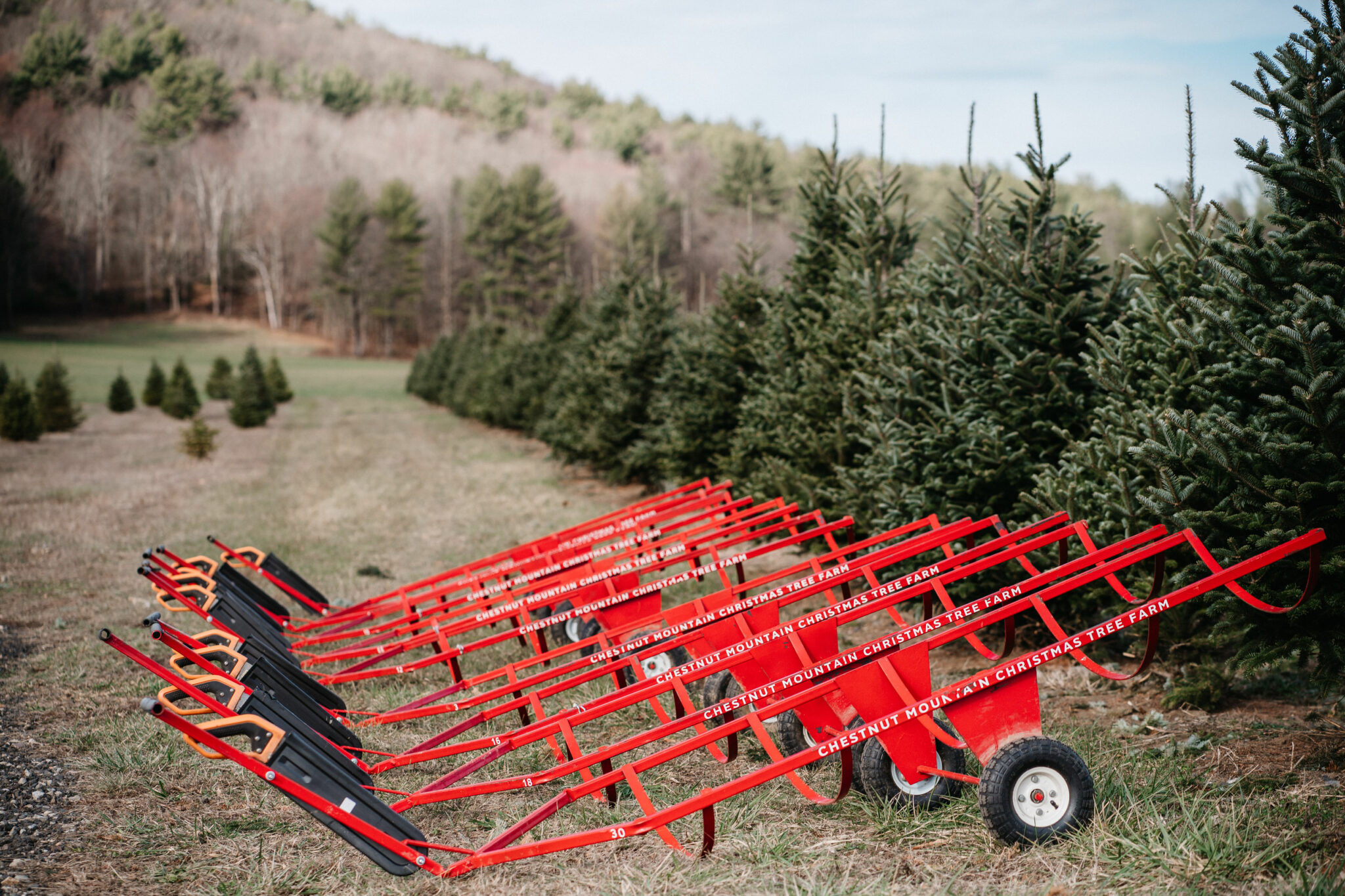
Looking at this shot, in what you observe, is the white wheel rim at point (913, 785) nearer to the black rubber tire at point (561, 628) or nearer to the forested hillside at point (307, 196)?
the black rubber tire at point (561, 628)

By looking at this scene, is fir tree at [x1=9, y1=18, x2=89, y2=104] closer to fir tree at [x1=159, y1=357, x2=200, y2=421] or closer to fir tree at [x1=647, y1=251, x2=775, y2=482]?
fir tree at [x1=159, y1=357, x2=200, y2=421]

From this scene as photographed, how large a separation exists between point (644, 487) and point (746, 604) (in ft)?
37.3

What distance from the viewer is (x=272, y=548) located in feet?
36.7

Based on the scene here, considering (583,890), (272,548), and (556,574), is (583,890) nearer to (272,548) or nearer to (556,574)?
(556,574)

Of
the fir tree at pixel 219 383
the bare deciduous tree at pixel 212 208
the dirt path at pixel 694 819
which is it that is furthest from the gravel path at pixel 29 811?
the bare deciduous tree at pixel 212 208

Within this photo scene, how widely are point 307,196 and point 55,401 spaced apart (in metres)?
60.2

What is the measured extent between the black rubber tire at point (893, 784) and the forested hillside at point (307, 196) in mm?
49361

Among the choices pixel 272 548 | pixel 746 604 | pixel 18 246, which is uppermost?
pixel 18 246

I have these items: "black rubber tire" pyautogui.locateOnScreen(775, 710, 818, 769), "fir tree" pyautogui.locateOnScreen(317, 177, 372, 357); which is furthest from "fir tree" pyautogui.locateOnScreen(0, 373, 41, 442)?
"fir tree" pyautogui.locateOnScreen(317, 177, 372, 357)

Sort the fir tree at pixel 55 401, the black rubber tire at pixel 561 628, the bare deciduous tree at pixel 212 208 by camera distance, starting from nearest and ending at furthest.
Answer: the black rubber tire at pixel 561 628, the fir tree at pixel 55 401, the bare deciduous tree at pixel 212 208

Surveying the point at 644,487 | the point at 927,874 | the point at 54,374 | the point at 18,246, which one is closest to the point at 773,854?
the point at 927,874

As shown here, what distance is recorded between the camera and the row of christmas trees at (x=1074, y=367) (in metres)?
4.20

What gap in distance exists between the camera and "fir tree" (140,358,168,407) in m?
31.7

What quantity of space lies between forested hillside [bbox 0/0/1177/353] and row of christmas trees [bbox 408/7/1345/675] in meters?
43.4
